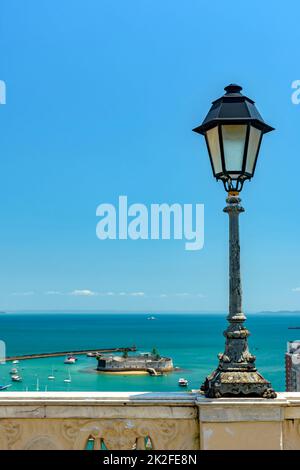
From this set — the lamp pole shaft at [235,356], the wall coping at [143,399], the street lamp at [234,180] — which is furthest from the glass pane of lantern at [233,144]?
the wall coping at [143,399]

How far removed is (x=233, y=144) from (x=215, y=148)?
0.18 metres

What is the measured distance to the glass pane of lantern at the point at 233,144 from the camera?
531cm

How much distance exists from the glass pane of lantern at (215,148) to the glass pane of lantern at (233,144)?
68 mm

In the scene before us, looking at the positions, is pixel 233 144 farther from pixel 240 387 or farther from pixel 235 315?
pixel 240 387

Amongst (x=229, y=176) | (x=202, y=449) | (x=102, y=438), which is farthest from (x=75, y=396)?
(x=229, y=176)

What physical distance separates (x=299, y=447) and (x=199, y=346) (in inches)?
5946

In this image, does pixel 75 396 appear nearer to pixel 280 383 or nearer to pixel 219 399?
pixel 219 399

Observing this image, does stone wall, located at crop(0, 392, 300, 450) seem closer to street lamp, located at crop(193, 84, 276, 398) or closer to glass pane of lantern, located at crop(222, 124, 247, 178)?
street lamp, located at crop(193, 84, 276, 398)

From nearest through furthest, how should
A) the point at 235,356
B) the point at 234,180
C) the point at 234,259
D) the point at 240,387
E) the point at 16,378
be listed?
the point at 240,387
the point at 235,356
the point at 234,259
the point at 234,180
the point at 16,378

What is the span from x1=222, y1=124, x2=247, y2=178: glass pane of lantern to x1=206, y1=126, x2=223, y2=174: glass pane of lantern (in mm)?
68

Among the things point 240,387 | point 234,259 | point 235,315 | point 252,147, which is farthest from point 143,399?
point 252,147

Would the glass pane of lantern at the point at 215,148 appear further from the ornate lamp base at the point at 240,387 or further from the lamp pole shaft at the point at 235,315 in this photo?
the ornate lamp base at the point at 240,387

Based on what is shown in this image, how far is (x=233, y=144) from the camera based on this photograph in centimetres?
534

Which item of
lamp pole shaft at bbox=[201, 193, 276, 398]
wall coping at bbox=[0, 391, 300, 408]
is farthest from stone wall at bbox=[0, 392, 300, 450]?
lamp pole shaft at bbox=[201, 193, 276, 398]
